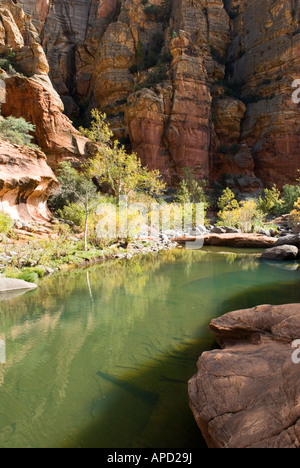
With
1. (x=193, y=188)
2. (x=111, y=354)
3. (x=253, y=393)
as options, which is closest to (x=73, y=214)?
(x=111, y=354)

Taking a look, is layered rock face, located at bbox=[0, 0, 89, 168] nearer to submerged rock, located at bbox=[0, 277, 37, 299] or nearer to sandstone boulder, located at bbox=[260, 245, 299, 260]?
submerged rock, located at bbox=[0, 277, 37, 299]

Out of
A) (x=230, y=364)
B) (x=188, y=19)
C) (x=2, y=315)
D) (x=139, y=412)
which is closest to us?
(x=230, y=364)

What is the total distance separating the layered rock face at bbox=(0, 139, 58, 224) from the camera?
13539mm

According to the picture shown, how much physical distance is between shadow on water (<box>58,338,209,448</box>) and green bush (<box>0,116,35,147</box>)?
1799cm

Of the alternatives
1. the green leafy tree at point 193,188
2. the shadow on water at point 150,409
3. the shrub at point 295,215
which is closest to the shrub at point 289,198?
the shrub at point 295,215

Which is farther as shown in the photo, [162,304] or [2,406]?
[162,304]

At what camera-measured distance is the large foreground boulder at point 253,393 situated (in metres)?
1.65

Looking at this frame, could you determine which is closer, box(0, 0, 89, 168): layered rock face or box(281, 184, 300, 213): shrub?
box(0, 0, 89, 168): layered rock face

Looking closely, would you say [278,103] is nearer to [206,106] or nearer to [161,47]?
[206,106]

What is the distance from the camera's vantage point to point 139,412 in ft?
8.58

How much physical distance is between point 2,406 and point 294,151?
4014 cm

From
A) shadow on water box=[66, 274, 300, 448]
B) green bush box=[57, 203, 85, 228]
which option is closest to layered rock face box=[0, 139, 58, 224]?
green bush box=[57, 203, 85, 228]

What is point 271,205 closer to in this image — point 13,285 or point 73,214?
point 73,214

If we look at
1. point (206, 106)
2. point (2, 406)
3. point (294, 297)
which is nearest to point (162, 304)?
point (294, 297)
